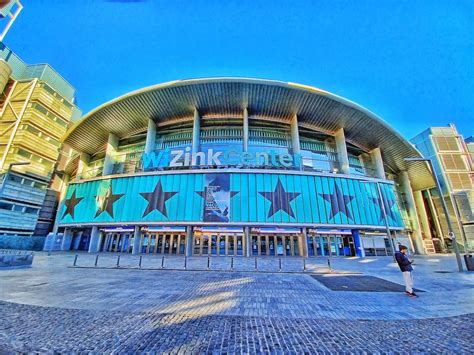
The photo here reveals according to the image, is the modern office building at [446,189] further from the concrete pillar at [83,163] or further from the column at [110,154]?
the concrete pillar at [83,163]

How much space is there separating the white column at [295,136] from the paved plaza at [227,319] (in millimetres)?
21479

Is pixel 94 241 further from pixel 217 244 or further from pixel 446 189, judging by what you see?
pixel 446 189

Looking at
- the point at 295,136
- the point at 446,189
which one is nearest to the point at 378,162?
the point at 446,189

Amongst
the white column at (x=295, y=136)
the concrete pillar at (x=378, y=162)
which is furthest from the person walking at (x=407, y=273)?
the concrete pillar at (x=378, y=162)

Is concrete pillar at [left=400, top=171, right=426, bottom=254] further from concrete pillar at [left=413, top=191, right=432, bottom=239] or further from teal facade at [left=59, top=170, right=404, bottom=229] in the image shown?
teal facade at [left=59, top=170, right=404, bottom=229]

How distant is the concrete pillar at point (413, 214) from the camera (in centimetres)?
3275

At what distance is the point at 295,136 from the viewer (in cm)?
2881

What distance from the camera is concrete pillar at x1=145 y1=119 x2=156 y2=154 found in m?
29.2

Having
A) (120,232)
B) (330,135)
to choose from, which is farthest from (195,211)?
(330,135)

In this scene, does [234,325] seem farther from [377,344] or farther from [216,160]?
[216,160]

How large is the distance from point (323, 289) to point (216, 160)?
20.2m

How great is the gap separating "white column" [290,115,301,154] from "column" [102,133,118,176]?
1118 inches

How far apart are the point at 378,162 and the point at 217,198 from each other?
87.5ft

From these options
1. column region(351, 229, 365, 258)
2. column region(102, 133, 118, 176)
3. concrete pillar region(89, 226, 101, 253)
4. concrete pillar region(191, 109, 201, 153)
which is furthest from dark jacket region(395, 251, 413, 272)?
column region(102, 133, 118, 176)
